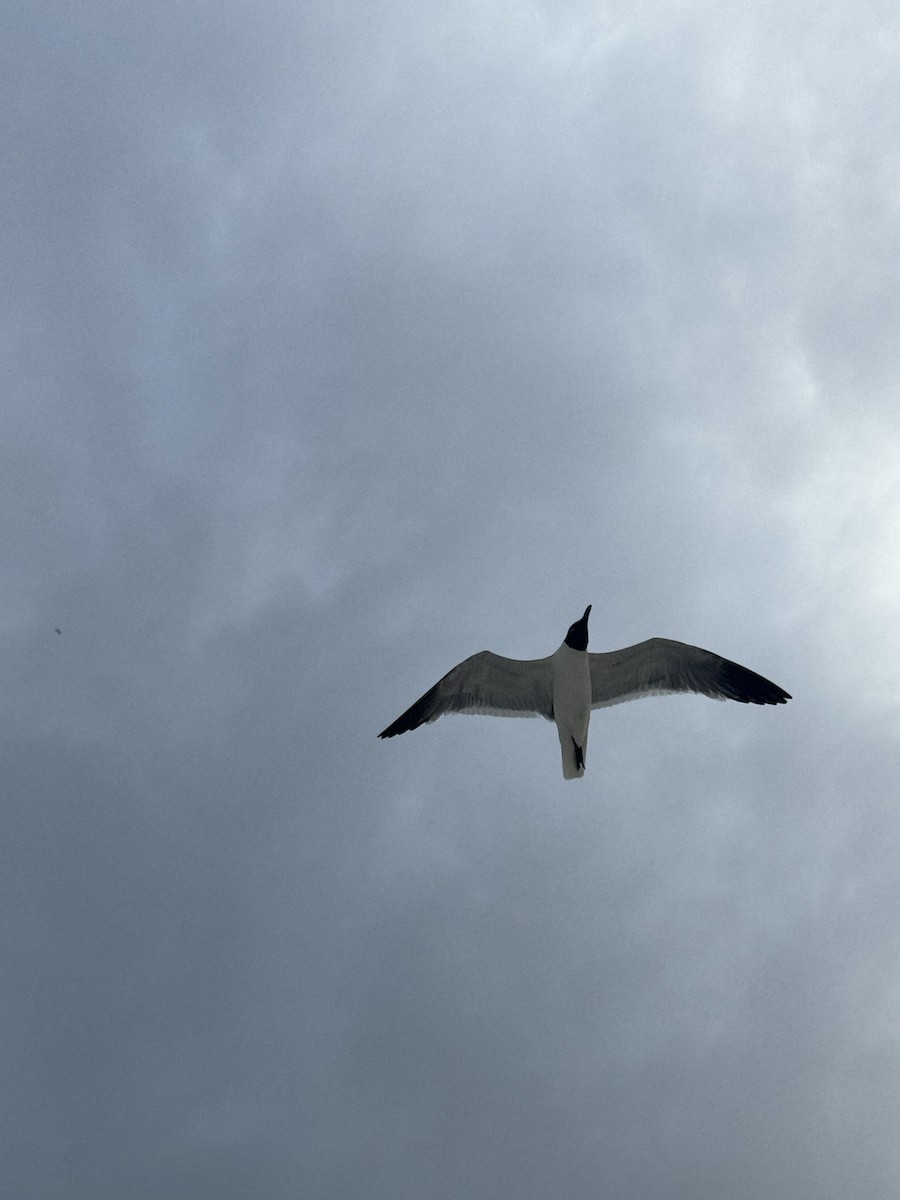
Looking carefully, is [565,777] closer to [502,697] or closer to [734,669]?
[502,697]

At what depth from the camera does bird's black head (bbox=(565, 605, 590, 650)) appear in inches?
754

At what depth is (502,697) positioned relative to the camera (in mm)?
19297

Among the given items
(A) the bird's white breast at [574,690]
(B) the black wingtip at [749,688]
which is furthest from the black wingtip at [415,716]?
(B) the black wingtip at [749,688]

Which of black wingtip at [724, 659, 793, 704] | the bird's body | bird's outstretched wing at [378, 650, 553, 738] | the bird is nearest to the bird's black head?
the bird

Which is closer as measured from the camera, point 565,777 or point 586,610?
point 565,777

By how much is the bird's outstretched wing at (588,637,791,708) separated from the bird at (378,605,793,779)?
0.08 feet

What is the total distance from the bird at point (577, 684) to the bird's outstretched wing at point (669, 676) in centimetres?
2

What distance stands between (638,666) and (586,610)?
6.28 ft

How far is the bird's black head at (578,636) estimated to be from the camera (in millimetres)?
19141

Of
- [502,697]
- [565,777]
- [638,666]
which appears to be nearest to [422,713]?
[502,697]

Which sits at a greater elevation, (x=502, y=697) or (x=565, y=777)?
(x=502, y=697)

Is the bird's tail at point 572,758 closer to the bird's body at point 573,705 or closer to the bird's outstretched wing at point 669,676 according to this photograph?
the bird's body at point 573,705

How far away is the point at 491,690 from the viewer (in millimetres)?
19219

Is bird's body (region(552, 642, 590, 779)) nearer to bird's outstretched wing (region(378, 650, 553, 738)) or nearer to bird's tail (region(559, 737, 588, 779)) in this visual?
bird's tail (region(559, 737, 588, 779))
